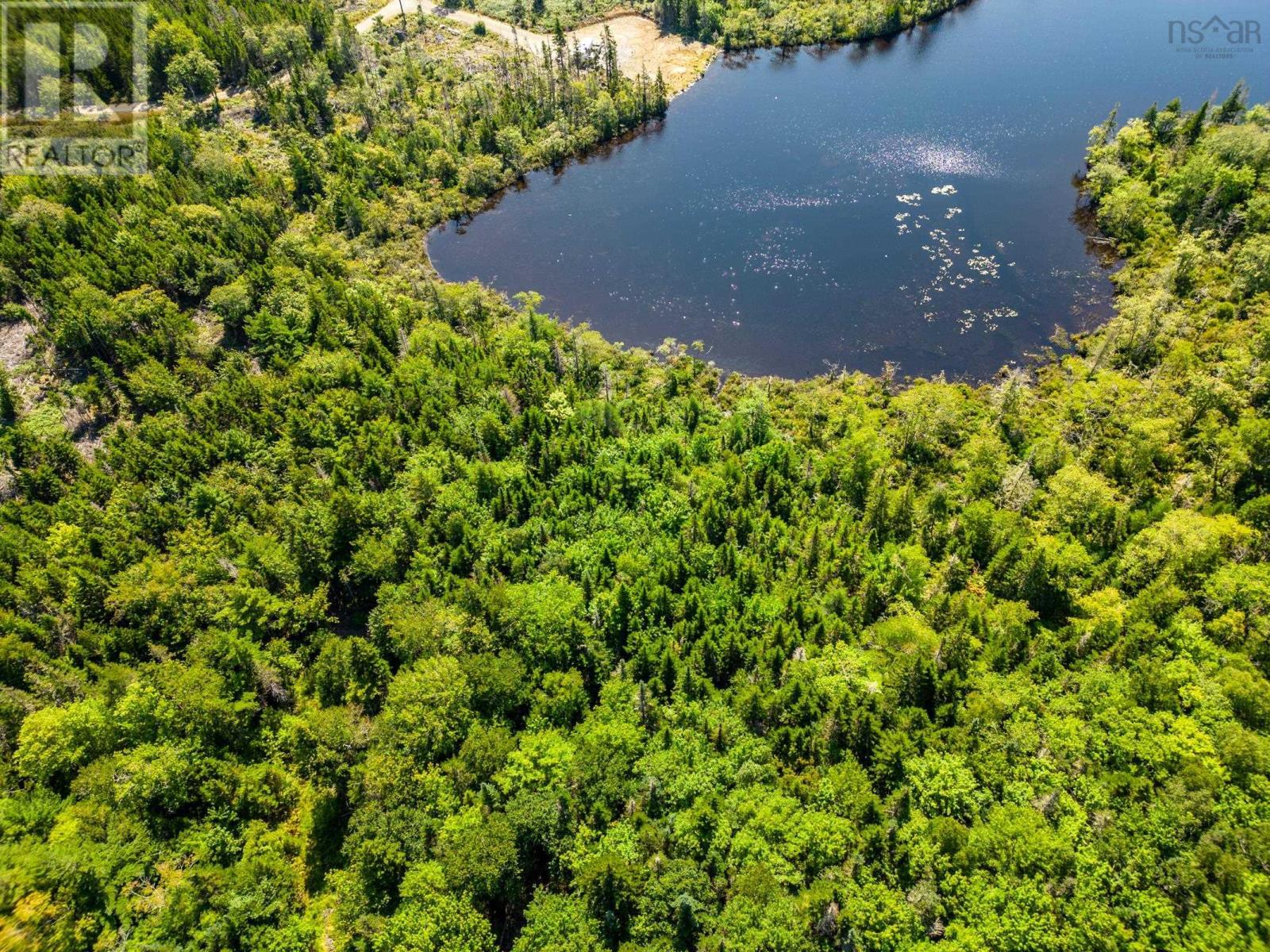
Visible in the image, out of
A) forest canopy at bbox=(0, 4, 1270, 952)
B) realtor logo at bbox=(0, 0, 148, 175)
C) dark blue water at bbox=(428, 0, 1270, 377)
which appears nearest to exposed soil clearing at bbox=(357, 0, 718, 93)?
dark blue water at bbox=(428, 0, 1270, 377)

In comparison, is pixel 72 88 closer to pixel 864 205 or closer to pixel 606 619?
Result: pixel 864 205

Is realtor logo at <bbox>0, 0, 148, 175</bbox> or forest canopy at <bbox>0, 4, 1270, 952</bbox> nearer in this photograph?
forest canopy at <bbox>0, 4, 1270, 952</bbox>

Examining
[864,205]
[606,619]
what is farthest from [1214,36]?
[606,619]

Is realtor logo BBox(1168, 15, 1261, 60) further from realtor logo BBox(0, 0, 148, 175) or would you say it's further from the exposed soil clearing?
realtor logo BBox(0, 0, 148, 175)

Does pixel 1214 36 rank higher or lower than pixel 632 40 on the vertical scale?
lower

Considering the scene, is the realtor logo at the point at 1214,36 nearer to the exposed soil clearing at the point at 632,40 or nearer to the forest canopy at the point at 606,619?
the forest canopy at the point at 606,619

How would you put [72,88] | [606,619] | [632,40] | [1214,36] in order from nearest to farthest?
[606,619], [72,88], [1214,36], [632,40]

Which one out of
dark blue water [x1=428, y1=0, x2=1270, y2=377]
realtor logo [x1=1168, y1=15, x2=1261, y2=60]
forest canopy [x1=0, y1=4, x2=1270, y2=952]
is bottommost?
forest canopy [x1=0, y1=4, x2=1270, y2=952]
